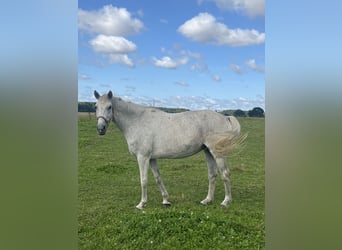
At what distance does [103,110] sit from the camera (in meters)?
4.04

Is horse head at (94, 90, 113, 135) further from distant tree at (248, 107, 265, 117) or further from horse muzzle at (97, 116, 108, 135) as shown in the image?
distant tree at (248, 107, 265, 117)

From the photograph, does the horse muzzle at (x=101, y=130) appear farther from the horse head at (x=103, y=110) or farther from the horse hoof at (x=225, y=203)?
the horse hoof at (x=225, y=203)

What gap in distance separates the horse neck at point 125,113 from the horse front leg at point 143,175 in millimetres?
350

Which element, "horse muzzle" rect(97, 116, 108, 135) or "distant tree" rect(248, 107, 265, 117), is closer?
"distant tree" rect(248, 107, 265, 117)

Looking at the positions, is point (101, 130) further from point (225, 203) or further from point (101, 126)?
point (225, 203)

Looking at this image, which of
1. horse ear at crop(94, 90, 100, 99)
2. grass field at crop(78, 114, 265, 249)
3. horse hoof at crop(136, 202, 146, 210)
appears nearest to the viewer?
grass field at crop(78, 114, 265, 249)

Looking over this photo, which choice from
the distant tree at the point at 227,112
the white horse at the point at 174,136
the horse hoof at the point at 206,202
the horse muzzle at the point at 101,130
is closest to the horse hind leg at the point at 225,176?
the white horse at the point at 174,136

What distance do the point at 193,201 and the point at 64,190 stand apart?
1.29 metres

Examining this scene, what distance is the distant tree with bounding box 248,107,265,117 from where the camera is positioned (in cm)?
386

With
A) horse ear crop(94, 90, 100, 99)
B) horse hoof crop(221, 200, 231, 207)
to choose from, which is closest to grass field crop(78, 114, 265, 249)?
horse hoof crop(221, 200, 231, 207)

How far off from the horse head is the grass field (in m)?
0.10

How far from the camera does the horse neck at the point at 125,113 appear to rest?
4188 mm

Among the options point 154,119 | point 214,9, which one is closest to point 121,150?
point 154,119

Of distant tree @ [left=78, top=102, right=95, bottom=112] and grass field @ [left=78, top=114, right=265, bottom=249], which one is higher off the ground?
distant tree @ [left=78, top=102, right=95, bottom=112]
